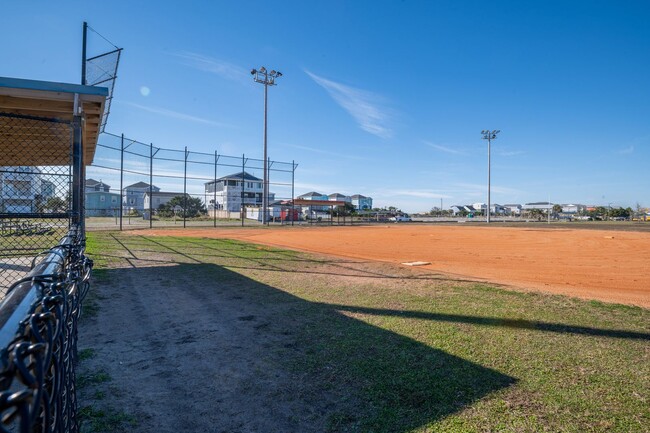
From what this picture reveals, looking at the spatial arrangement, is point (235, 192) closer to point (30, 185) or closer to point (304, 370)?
point (30, 185)

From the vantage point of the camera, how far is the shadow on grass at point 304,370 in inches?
103

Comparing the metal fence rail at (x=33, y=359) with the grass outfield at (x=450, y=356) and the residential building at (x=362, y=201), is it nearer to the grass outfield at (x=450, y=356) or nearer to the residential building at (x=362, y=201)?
the grass outfield at (x=450, y=356)

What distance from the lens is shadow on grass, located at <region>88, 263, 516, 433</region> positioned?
103 inches

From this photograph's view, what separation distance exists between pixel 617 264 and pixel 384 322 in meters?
9.36

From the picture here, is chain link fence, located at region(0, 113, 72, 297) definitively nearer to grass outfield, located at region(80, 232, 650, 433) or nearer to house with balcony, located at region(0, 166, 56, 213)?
house with balcony, located at region(0, 166, 56, 213)

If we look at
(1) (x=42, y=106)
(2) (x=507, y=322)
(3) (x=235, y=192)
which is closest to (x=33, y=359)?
(2) (x=507, y=322)

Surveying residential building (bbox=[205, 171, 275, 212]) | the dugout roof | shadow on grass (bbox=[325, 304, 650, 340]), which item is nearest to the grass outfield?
shadow on grass (bbox=[325, 304, 650, 340])

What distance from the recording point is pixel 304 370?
Answer: 10.9 ft

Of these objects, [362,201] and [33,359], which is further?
[362,201]

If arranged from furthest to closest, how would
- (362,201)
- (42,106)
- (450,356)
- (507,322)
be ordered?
(362,201) < (42,106) < (507,322) < (450,356)

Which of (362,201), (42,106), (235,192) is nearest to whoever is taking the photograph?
(42,106)

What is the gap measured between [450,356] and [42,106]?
24.7ft

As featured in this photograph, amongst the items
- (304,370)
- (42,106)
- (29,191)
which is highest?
(42,106)

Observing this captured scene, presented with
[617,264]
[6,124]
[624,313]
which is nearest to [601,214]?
[617,264]
